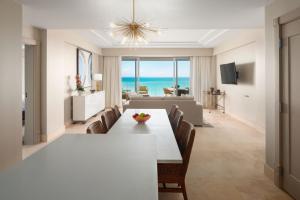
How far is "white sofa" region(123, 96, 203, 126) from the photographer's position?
6578 mm

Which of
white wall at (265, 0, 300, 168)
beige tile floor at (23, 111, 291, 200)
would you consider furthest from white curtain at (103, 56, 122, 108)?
white wall at (265, 0, 300, 168)

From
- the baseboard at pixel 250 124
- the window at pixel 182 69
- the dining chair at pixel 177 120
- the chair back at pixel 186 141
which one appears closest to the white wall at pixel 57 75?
the dining chair at pixel 177 120

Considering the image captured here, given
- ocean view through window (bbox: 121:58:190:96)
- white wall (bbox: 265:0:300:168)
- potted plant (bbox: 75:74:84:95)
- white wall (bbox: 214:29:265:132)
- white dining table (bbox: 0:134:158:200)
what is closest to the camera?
white dining table (bbox: 0:134:158:200)

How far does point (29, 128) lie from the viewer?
5.10 meters

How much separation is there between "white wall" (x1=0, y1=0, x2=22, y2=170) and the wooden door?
344 cm

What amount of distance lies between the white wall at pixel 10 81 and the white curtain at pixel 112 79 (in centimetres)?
708

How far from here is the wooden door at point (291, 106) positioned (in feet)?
8.84

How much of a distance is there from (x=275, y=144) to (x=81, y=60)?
241 inches

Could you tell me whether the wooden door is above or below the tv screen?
below

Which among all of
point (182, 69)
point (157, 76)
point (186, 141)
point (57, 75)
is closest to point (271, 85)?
point (186, 141)

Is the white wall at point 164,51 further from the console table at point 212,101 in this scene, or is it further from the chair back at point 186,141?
the chair back at point 186,141

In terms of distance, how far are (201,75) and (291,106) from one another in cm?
794

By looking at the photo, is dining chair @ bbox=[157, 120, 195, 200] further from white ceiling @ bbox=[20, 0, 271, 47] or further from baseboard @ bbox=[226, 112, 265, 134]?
baseboard @ bbox=[226, 112, 265, 134]

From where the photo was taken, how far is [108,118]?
128 inches
